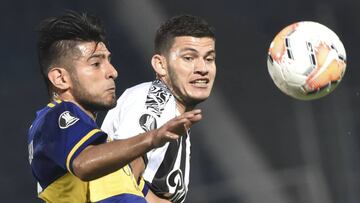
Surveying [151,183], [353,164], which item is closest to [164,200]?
[151,183]

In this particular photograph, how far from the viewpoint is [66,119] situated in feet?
10.2

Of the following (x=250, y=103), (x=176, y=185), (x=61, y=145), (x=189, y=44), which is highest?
(x=189, y=44)

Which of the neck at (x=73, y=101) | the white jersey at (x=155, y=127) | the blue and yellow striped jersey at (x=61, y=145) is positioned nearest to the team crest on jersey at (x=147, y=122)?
the white jersey at (x=155, y=127)

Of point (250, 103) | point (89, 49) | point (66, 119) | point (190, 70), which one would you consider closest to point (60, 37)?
point (89, 49)

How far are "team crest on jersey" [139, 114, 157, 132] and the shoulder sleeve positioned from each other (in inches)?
40.4

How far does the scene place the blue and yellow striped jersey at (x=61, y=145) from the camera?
3033 millimetres

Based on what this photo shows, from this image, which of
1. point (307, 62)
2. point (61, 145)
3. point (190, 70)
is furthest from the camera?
point (190, 70)

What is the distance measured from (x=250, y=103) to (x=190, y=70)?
2.04m

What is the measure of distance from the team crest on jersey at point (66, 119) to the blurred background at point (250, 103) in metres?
3.01

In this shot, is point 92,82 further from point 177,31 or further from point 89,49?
point 177,31

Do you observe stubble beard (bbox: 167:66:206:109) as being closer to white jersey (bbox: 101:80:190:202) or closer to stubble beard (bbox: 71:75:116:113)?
white jersey (bbox: 101:80:190:202)

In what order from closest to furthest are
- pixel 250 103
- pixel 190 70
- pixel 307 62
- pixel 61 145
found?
pixel 61 145
pixel 307 62
pixel 190 70
pixel 250 103

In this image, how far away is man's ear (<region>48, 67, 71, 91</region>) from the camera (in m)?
3.41

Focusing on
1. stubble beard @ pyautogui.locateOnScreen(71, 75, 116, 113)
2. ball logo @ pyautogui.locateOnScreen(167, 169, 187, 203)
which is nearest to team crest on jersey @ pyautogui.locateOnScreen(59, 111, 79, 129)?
stubble beard @ pyautogui.locateOnScreen(71, 75, 116, 113)
